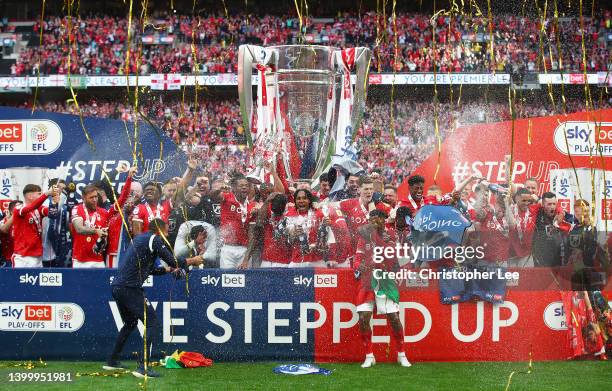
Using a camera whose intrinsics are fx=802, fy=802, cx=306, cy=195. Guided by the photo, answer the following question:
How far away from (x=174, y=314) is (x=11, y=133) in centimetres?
341

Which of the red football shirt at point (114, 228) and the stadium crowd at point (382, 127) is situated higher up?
the stadium crowd at point (382, 127)

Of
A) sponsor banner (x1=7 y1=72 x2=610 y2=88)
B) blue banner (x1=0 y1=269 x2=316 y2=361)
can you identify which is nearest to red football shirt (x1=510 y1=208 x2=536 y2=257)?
blue banner (x1=0 y1=269 x2=316 y2=361)

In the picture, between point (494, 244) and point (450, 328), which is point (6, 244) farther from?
point (494, 244)

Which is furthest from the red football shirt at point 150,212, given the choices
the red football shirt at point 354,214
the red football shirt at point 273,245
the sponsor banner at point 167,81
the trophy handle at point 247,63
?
the sponsor banner at point 167,81

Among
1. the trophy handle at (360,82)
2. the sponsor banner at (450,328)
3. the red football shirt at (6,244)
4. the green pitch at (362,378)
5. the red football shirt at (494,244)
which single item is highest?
the trophy handle at (360,82)

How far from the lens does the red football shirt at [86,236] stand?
7.97m

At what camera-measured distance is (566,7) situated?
271 inches

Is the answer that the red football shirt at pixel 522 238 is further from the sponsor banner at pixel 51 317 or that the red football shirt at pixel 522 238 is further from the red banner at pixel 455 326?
the sponsor banner at pixel 51 317

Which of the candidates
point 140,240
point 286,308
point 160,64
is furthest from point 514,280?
point 160,64

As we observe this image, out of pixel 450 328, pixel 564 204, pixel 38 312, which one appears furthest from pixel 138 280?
pixel 564 204

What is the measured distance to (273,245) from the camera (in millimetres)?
7465

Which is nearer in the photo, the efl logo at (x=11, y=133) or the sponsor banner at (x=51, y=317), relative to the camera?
the sponsor banner at (x=51, y=317)

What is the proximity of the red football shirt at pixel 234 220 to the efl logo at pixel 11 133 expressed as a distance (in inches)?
119

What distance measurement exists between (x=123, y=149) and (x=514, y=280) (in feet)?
15.6
